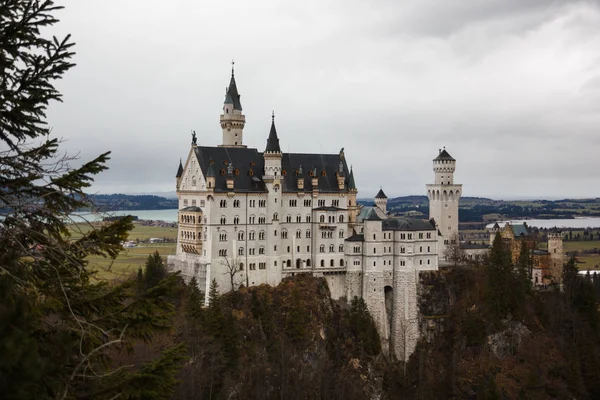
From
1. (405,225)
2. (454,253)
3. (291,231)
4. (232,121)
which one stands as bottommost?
(454,253)

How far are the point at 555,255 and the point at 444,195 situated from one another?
19973mm

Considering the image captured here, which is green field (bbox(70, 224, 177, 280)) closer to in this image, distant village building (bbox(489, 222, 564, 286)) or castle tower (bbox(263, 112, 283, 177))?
castle tower (bbox(263, 112, 283, 177))

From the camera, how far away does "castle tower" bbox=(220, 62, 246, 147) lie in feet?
295

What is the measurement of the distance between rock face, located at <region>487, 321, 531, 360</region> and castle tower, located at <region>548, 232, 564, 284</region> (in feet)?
59.4

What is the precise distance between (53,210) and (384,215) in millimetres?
83680

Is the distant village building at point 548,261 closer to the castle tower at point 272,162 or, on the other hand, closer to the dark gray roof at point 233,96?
the castle tower at point 272,162

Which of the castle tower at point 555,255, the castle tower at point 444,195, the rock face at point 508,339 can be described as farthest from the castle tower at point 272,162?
the castle tower at point 555,255

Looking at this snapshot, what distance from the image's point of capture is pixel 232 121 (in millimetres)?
90000

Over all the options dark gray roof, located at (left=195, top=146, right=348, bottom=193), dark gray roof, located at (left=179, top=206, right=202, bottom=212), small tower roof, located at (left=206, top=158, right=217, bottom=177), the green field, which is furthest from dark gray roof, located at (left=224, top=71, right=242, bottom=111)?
the green field

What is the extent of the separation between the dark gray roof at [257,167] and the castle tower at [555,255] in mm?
35861

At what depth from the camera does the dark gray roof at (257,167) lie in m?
81.1

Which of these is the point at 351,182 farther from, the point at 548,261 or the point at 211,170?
the point at 548,261

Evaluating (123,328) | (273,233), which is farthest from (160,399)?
(273,233)

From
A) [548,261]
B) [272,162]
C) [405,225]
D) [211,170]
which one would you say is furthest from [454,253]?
[211,170]
